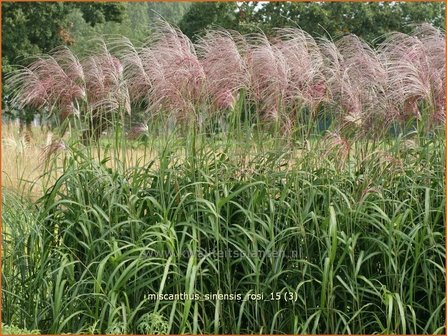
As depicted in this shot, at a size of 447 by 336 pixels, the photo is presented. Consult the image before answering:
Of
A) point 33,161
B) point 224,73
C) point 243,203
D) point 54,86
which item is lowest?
point 33,161

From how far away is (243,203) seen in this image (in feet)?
16.1

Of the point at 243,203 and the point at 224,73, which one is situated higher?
the point at 224,73

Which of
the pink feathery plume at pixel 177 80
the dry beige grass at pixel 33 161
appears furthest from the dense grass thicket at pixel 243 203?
the dry beige grass at pixel 33 161

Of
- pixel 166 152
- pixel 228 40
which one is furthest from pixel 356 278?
pixel 228 40

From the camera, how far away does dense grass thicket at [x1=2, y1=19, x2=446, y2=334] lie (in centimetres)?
461

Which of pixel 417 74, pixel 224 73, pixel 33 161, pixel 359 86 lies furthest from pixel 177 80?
pixel 33 161

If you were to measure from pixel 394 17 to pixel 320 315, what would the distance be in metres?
19.7

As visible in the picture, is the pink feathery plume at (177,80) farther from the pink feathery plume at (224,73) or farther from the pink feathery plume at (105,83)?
the pink feathery plume at (105,83)

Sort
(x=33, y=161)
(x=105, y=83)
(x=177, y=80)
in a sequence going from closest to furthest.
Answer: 1. (x=177, y=80)
2. (x=105, y=83)
3. (x=33, y=161)

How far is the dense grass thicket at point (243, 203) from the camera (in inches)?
182

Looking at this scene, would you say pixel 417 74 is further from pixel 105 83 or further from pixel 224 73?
pixel 105 83

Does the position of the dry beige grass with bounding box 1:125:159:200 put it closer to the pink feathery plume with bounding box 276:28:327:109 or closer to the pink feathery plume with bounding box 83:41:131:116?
the pink feathery plume with bounding box 83:41:131:116

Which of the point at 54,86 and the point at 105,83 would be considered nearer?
the point at 54,86

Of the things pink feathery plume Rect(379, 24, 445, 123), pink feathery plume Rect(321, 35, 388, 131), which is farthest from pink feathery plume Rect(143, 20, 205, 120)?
pink feathery plume Rect(379, 24, 445, 123)
